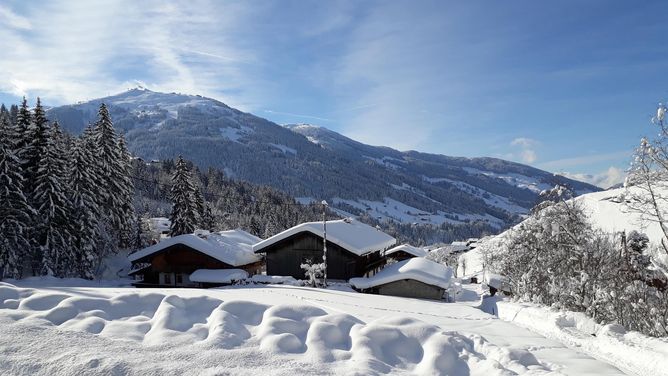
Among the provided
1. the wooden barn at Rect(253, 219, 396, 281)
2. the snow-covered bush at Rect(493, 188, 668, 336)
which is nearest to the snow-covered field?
the snow-covered bush at Rect(493, 188, 668, 336)

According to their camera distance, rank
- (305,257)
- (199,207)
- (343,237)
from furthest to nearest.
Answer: (199,207)
(305,257)
(343,237)

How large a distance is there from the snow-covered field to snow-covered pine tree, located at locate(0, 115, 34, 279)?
24.2m

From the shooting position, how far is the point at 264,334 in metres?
9.29

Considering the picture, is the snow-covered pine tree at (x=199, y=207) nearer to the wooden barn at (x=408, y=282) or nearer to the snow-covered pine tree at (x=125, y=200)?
the snow-covered pine tree at (x=125, y=200)

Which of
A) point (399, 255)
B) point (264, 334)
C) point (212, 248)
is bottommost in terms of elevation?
point (399, 255)

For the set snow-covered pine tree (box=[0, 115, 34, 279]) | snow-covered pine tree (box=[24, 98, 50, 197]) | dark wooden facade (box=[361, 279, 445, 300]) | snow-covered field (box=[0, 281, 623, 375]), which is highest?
snow-covered pine tree (box=[24, 98, 50, 197])

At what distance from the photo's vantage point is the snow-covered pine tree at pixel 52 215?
33.4m

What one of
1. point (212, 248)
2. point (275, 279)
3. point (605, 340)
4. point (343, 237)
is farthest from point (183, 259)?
point (605, 340)

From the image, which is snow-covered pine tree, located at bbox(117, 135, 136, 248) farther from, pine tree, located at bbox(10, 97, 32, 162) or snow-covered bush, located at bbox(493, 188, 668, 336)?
snow-covered bush, located at bbox(493, 188, 668, 336)

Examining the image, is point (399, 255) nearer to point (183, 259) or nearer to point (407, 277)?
point (407, 277)

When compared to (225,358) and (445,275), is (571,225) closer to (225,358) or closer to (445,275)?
(445,275)

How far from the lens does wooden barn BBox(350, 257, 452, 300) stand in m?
34.5

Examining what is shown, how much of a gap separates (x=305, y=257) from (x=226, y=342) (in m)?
28.1

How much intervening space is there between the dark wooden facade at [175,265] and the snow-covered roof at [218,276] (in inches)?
53.6
